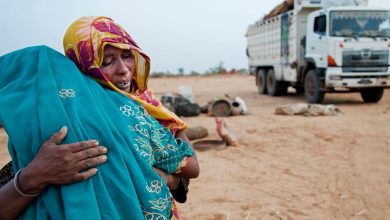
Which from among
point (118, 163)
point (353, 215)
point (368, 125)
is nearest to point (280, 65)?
point (368, 125)

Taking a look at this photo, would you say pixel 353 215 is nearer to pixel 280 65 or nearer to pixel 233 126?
pixel 233 126

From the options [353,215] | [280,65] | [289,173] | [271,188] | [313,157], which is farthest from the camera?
[280,65]

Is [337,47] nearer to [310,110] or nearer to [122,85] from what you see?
[310,110]

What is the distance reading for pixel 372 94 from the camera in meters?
10.5

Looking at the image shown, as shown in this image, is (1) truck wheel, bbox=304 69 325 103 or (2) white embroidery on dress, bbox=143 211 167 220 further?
(1) truck wheel, bbox=304 69 325 103

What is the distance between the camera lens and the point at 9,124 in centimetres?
104

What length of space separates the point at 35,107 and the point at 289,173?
11.9ft

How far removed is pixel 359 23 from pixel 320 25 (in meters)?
0.91

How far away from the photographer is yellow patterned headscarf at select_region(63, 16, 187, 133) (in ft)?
4.17

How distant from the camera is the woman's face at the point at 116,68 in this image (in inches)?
53.5

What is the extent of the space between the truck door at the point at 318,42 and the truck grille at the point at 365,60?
502mm

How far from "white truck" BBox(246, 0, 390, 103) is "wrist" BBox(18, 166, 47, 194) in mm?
8942

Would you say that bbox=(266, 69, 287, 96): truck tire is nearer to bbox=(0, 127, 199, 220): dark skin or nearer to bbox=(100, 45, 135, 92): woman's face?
bbox=(100, 45, 135, 92): woman's face

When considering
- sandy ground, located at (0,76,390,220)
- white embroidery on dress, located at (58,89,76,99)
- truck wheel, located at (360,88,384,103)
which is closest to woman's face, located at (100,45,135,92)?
white embroidery on dress, located at (58,89,76,99)
